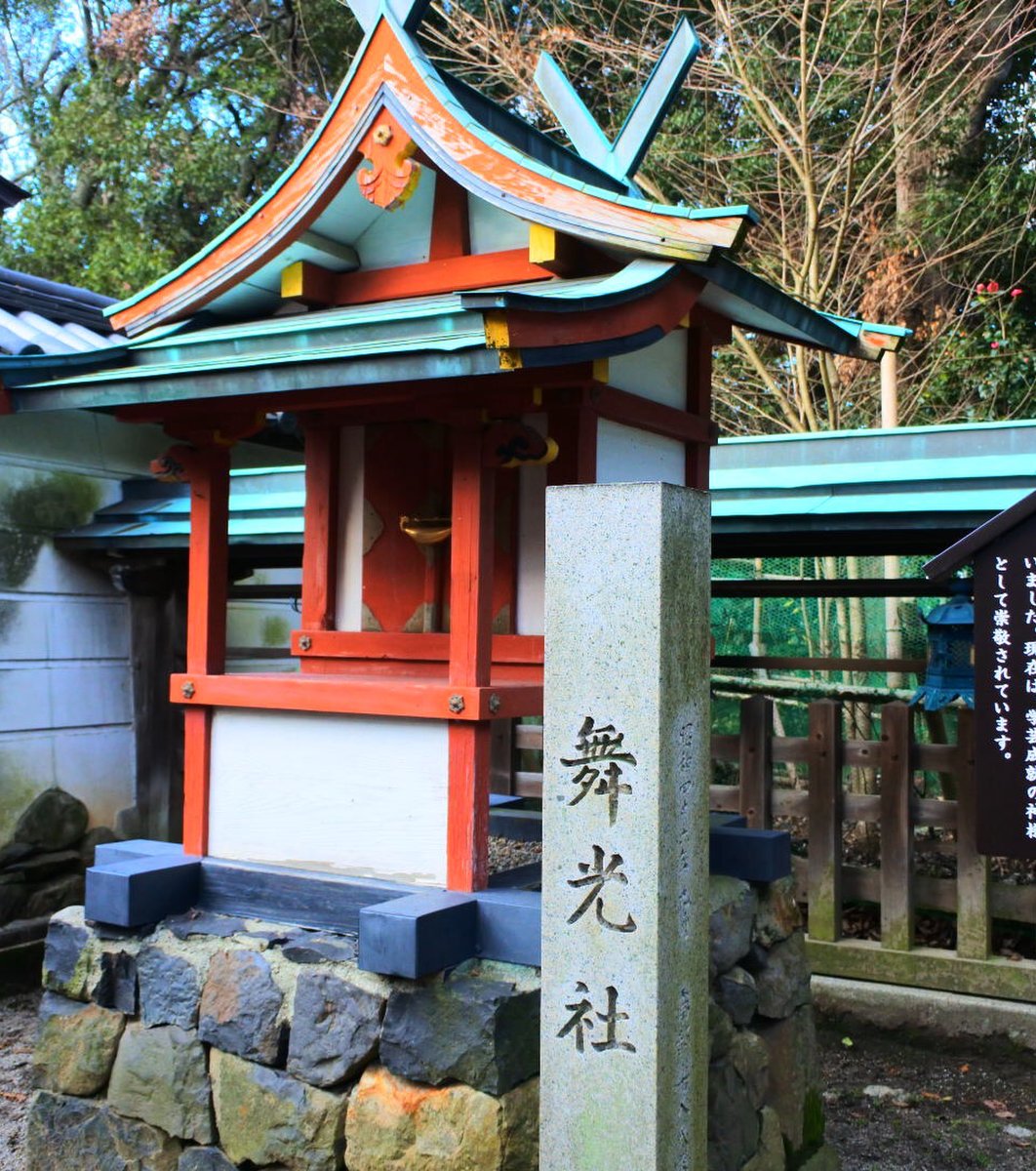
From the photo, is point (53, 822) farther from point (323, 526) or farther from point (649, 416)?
point (649, 416)

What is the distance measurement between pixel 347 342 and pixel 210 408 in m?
0.76

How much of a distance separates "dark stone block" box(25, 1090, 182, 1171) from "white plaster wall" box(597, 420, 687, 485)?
9.22 feet

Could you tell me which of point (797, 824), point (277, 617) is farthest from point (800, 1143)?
point (277, 617)

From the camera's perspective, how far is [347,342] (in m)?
3.64

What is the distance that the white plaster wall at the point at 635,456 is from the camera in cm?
400

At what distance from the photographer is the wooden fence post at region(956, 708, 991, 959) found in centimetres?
576

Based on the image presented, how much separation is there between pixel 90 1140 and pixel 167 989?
27.2 inches

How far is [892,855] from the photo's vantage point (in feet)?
19.5

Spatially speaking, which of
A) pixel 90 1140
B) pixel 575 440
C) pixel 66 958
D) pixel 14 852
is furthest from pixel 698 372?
pixel 14 852

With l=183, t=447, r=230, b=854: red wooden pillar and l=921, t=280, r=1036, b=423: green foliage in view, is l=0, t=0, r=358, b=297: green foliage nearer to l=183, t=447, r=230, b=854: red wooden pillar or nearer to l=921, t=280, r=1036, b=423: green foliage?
l=921, t=280, r=1036, b=423: green foliage

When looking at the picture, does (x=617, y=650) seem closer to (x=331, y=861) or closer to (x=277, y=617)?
(x=331, y=861)

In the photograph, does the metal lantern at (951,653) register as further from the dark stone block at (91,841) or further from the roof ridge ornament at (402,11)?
the dark stone block at (91,841)

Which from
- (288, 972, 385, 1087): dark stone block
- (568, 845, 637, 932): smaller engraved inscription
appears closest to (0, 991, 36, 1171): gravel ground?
(288, 972, 385, 1087): dark stone block

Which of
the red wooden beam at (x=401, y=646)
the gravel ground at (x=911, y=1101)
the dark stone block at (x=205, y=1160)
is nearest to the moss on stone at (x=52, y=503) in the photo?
the gravel ground at (x=911, y=1101)
